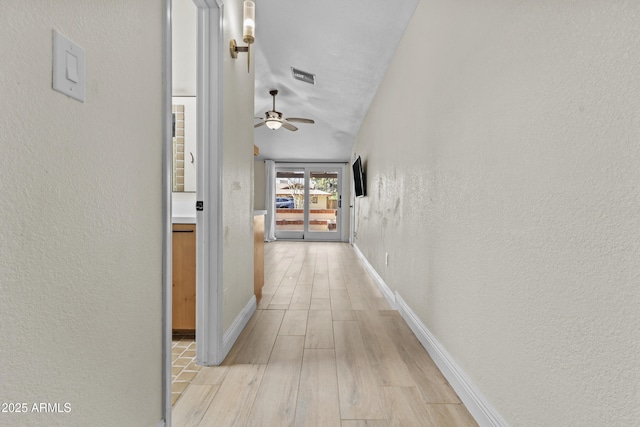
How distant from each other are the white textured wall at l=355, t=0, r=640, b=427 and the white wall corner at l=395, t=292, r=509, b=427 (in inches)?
1.8

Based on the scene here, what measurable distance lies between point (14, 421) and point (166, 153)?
81 cm

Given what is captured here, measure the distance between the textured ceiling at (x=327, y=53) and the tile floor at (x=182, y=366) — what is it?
224 cm

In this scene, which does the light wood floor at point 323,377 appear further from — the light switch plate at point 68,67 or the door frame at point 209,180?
the light switch plate at point 68,67

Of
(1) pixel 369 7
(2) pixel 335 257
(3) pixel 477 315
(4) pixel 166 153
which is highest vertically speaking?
(1) pixel 369 7

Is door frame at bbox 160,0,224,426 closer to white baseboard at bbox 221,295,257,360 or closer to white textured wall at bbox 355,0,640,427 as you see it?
white baseboard at bbox 221,295,257,360

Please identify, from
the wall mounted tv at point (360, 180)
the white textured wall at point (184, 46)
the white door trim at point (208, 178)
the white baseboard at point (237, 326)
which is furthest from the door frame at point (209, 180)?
the wall mounted tv at point (360, 180)

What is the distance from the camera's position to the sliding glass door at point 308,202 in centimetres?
855

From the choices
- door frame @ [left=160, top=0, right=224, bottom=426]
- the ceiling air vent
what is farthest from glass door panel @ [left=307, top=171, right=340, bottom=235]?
door frame @ [left=160, top=0, right=224, bottom=426]

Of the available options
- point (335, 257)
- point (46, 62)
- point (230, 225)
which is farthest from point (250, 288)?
point (335, 257)

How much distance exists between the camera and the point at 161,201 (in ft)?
3.82

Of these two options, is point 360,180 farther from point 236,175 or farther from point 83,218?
point 83,218

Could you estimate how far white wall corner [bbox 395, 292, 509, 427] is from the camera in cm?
129

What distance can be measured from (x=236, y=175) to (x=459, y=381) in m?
1.71

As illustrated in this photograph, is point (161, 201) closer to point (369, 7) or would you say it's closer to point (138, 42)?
point (138, 42)
